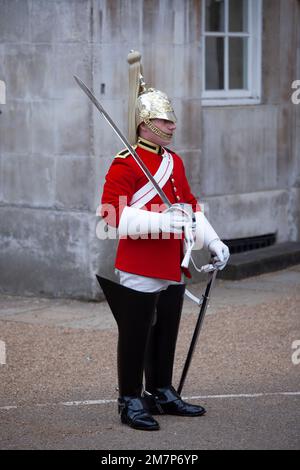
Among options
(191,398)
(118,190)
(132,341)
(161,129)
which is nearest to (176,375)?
(191,398)

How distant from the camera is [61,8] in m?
9.68

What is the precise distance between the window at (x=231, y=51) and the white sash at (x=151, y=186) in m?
4.93

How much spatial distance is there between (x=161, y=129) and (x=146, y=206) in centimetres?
42

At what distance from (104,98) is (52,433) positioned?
423 centimetres

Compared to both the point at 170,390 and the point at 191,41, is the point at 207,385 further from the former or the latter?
the point at 191,41

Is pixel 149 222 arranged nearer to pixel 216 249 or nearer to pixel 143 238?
pixel 143 238

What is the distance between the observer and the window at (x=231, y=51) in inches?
440

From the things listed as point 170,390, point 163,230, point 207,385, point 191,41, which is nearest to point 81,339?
point 207,385

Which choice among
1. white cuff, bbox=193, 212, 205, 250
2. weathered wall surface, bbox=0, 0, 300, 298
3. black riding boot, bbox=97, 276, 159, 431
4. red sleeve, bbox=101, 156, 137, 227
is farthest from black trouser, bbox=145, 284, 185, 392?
weathered wall surface, bbox=0, 0, 300, 298

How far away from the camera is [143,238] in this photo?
6.01 m

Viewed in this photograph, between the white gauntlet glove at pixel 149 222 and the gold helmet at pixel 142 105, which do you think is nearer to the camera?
the white gauntlet glove at pixel 149 222

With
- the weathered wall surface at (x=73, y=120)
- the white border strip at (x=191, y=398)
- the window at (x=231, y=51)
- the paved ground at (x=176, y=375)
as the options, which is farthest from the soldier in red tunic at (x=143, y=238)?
the window at (x=231, y=51)

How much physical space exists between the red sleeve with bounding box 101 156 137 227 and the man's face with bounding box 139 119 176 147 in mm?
192

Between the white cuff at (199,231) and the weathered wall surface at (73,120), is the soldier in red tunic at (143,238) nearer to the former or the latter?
the white cuff at (199,231)
